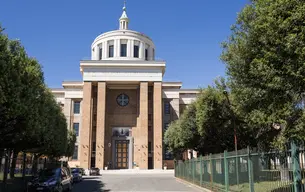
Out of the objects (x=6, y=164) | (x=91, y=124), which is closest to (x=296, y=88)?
(x=6, y=164)

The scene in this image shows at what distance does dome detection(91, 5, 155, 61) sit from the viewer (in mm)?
61250

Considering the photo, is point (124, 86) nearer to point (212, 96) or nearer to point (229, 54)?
point (212, 96)

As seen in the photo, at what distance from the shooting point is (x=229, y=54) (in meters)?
12.5

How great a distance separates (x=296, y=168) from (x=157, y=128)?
147 feet

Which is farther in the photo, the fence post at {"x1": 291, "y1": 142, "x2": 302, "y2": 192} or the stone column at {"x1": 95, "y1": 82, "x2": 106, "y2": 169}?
the stone column at {"x1": 95, "y1": 82, "x2": 106, "y2": 169}

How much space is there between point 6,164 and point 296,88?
539 inches

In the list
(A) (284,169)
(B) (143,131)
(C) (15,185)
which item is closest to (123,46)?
(B) (143,131)

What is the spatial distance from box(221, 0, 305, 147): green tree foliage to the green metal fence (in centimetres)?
65

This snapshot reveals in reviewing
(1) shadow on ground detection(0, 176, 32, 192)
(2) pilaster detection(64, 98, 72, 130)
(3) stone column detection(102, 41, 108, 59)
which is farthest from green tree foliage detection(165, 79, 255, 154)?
(3) stone column detection(102, 41, 108, 59)

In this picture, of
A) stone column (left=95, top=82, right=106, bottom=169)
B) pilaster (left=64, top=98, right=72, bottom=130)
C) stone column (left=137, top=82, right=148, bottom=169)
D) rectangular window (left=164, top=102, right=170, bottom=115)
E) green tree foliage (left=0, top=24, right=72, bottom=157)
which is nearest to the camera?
green tree foliage (left=0, top=24, right=72, bottom=157)

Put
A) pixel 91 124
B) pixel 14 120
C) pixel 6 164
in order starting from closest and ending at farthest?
1. pixel 14 120
2. pixel 6 164
3. pixel 91 124

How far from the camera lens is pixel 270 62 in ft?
32.2

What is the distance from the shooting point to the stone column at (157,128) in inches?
2047

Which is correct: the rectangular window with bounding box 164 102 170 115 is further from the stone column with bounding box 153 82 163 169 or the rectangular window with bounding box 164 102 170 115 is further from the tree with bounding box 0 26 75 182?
the tree with bounding box 0 26 75 182
